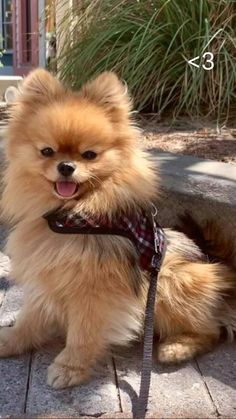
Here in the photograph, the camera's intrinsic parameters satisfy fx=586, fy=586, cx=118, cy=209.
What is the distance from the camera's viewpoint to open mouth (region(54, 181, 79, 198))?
7.77 feet

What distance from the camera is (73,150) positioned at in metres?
2.36

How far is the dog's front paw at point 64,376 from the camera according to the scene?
2.44 meters

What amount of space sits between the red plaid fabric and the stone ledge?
23.8 inches

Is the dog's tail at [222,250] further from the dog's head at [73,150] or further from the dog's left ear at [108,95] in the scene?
the dog's left ear at [108,95]

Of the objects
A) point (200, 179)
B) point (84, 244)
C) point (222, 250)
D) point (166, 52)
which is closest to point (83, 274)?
point (84, 244)

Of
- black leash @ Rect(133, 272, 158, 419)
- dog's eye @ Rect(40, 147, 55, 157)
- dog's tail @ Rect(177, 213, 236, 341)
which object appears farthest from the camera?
dog's tail @ Rect(177, 213, 236, 341)

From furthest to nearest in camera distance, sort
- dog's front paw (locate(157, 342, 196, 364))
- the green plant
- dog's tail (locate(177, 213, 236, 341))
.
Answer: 1. the green plant
2. dog's tail (locate(177, 213, 236, 341))
3. dog's front paw (locate(157, 342, 196, 364))

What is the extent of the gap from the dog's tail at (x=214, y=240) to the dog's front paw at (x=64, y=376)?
0.88m

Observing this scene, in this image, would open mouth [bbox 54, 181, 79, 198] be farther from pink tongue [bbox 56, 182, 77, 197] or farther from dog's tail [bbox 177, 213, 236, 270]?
dog's tail [bbox 177, 213, 236, 270]

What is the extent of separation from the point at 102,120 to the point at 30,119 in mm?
300

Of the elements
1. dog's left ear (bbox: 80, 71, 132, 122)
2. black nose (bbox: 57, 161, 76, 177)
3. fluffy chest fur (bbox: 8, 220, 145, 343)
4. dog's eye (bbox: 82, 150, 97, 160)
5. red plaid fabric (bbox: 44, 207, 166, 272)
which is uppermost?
dog's left ear (bbox: 80, 71, 132, 122)

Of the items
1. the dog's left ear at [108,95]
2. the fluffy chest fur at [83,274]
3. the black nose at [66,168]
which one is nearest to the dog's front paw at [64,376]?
the fluffy chest fur at [83,274]

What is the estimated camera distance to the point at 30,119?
8.02ft

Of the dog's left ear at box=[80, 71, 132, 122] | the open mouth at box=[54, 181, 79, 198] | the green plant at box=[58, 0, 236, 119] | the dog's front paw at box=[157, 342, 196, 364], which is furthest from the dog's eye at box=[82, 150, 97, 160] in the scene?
the green plant at box=[58, 0, 236, 119]
